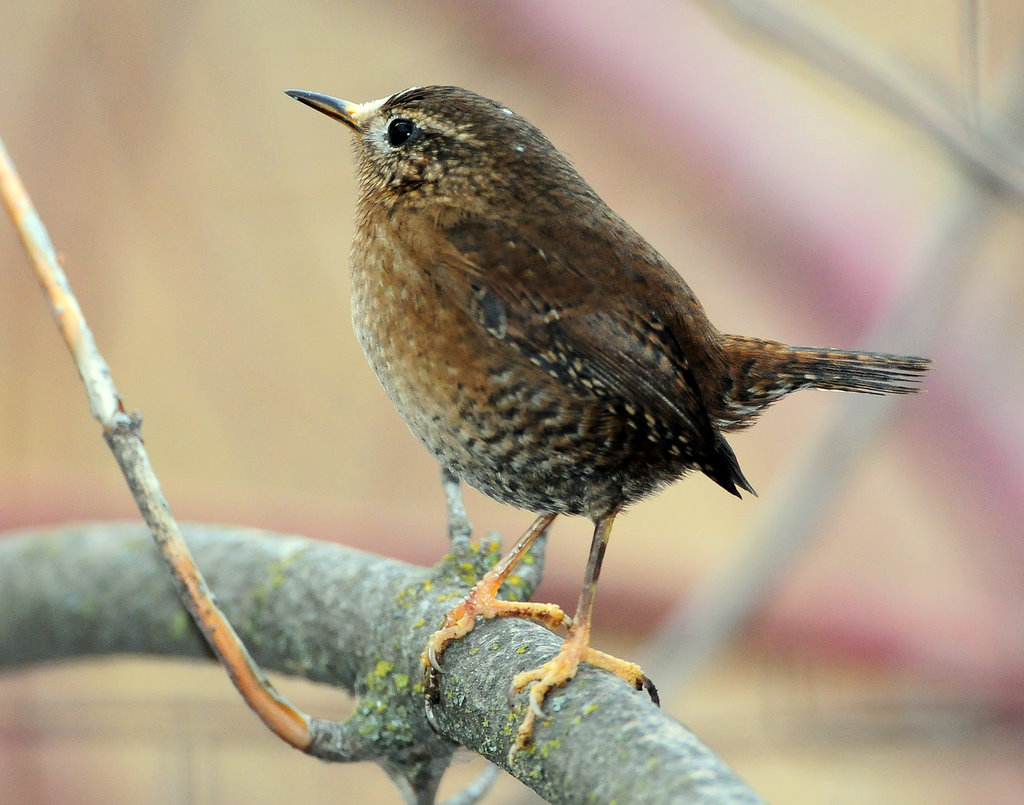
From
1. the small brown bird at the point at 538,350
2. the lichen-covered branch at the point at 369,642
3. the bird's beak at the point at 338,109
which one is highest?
the bird's beak at the point at 338,109

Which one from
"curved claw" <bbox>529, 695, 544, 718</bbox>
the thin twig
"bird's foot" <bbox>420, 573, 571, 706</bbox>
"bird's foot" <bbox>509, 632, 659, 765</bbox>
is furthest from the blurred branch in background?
the thin twig

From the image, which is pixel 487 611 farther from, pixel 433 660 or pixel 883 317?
pixel 883 317

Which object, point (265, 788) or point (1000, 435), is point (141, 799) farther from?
point (1000, 435)

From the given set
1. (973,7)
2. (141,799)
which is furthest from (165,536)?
(141,799)

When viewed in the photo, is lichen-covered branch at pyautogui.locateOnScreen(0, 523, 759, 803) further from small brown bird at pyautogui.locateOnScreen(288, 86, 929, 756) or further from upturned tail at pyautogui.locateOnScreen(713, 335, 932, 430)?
upturned tail at pyautogui.locateOnScreen(713, 335, 932, 430)

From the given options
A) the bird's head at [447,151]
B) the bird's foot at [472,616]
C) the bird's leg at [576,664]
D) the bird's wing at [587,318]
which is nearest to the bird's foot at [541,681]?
the bird's leg at [576,664]

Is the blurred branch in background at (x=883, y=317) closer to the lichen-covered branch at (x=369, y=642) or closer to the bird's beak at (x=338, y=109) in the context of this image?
the lichen-covered branch at (x=369, y=642)

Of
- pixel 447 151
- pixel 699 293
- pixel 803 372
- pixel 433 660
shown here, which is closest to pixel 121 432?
pixel 433 660
